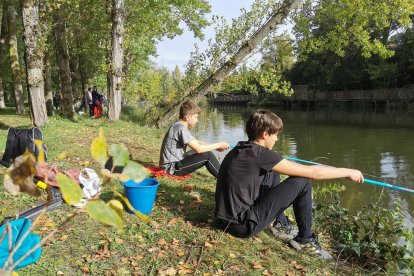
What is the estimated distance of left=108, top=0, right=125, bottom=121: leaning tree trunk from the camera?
12.8 m

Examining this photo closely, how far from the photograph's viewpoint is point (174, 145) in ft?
19.2

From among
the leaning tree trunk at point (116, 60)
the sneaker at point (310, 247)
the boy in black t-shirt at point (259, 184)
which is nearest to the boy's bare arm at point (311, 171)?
the boy in black t-shirt at point (259, 184)

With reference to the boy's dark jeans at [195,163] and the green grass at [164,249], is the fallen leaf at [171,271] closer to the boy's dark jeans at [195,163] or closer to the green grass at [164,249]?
the green grass at [164,249]

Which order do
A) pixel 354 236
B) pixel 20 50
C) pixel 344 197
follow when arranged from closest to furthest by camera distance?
pixel 354 236, pixel 344 197, pixel 20 50

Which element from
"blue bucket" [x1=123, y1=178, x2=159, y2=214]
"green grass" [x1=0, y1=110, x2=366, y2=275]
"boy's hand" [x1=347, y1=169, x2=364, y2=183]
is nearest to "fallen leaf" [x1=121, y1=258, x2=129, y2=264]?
"green grass" [x1=0, y1=110, x2=366, y2=275]

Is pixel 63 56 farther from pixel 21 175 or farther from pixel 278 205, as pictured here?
pixel 21 175

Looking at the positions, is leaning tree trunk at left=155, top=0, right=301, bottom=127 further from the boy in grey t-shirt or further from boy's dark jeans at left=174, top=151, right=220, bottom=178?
boy's dark jeans at left=174, top=151, right=220, bottom=178

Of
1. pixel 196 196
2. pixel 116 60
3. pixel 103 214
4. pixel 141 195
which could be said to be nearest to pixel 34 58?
pixel 116 60

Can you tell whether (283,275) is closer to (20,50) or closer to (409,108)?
(20,50)

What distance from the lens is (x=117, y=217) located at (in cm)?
97

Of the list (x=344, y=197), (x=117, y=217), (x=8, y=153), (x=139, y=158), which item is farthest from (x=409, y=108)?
(x=117, y=217)

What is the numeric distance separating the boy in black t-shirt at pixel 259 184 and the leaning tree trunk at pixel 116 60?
33.2 ft

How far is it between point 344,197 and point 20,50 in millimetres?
25159

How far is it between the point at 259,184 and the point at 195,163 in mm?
2006
